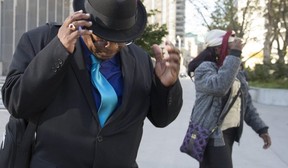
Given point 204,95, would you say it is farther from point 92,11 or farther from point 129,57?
point 92,11

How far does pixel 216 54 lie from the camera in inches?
145

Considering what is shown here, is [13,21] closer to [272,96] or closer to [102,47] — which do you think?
[272,96]

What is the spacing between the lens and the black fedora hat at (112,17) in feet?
5.79

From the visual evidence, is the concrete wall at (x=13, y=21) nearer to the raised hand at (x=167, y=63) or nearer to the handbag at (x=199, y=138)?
the handbag at (x=199, y=138)

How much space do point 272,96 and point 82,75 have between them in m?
16.7

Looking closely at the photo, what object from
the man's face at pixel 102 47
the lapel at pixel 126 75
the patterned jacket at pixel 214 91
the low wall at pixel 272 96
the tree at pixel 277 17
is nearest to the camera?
the man's face at pixel 102 47

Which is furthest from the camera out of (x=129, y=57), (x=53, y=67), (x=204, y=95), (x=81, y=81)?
(x=204, y=95)

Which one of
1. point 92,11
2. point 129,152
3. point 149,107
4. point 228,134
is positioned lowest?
point 228,134

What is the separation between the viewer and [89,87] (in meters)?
1.88

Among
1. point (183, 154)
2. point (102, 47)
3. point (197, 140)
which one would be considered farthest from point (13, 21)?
point (102, 47)

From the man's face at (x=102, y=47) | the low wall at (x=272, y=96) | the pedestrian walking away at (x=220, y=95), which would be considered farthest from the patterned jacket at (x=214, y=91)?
the low wall at (x=272, y=96)

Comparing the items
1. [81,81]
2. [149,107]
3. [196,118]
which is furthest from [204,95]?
[81,81]

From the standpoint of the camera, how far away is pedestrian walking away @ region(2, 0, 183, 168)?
1.77 metres

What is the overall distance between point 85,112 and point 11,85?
0.96ft
